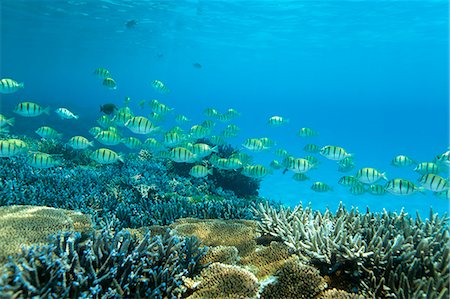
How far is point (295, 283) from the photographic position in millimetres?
3301

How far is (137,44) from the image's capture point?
55.6 metres

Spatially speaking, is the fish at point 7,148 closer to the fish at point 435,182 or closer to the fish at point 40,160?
the fish at point 40,160

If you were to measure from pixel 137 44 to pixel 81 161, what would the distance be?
160 feet

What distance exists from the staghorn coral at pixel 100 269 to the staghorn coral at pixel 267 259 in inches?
26.5

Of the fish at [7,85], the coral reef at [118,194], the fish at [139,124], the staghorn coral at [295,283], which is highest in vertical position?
the fish at [7,85]

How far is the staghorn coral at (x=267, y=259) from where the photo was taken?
3.72 m

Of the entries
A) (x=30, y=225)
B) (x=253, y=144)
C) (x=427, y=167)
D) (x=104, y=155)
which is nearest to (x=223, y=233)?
(x=30, y=225)

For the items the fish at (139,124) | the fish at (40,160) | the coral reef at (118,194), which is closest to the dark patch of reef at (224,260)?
the coral reef at (118,194)

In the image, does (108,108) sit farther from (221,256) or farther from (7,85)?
(221,256)

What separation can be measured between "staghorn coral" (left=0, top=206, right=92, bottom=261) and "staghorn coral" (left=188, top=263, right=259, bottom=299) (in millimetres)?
1654

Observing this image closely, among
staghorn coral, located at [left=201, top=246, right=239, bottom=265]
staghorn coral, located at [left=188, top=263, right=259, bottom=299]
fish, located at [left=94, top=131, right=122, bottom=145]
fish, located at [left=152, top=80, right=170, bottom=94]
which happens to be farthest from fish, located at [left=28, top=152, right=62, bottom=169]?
fish, located at [left=152, top=80, right=170, bottom=94]

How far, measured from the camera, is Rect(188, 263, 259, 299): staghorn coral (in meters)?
3.24

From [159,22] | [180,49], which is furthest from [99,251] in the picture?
[180,49]

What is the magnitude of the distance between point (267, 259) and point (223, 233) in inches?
44.0
